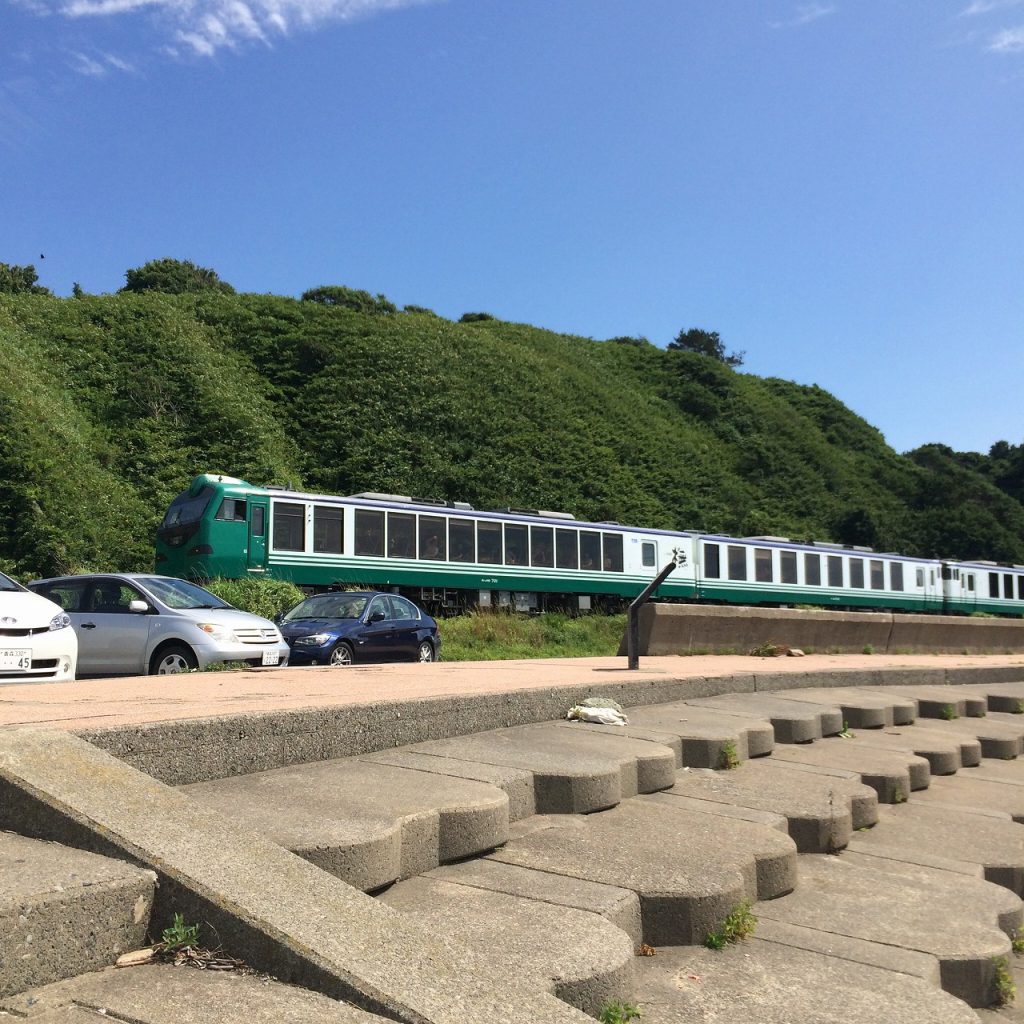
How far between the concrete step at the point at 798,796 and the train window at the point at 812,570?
27.5 m

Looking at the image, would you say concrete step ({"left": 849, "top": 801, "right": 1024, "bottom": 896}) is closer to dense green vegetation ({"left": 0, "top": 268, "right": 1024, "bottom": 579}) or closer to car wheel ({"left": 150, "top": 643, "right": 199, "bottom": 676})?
car wheel ({"left": 150, "top": 643, "right": 199, "bottom": 676})

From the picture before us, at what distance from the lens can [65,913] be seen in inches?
100

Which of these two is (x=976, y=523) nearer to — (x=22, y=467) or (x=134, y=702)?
(x=22, y=467)

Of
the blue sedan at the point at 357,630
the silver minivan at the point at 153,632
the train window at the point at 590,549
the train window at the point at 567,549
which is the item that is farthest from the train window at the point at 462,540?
the silver minivan at the point at 153,632

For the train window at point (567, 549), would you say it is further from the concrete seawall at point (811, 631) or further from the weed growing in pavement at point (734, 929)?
the weed growing in pavement at point (734, 929)

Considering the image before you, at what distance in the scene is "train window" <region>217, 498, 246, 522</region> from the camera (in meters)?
21.3

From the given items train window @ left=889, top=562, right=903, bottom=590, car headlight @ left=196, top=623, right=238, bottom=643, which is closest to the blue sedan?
car headlight @ left=196, top=623, right=238, bottom=643

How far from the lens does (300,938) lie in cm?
255

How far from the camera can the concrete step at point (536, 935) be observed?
297 cm

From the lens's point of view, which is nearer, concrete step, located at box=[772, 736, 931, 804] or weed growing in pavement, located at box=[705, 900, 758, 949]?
weed growing in pavement, located at box=[705, 900, 758, 949]

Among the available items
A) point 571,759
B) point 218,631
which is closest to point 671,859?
point 571,759

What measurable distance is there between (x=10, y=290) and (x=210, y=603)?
50704mm

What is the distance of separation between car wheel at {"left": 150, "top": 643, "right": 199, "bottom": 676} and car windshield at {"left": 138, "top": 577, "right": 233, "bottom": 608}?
536mm

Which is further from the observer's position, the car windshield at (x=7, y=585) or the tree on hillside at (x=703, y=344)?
the tree on hillside at (x=703, y=344)
